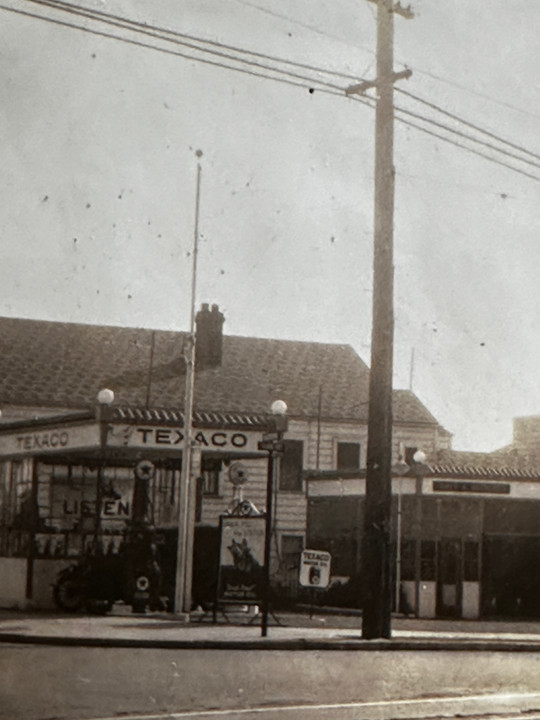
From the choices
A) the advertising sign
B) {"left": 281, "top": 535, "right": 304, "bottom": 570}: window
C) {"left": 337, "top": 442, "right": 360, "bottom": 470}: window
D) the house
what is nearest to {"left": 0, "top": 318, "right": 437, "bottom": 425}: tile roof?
the house

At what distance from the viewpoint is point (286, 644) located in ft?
62.7

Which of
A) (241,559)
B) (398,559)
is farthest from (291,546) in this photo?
(241,559)

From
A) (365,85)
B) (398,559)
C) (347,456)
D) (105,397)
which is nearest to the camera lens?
(365,85)

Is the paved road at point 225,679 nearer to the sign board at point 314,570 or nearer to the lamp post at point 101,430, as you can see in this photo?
the sign board at point 314,570

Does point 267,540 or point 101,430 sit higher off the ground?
point 101,430

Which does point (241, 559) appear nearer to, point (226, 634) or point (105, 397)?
point (226, 634)

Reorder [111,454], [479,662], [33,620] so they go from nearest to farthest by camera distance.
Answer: [479,662] < [33,620] < [111,454]

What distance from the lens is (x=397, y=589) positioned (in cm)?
3291

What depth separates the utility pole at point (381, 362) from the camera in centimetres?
2031

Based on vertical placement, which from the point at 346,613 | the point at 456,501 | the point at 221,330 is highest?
the point at 221,330

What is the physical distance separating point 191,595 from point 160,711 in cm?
1583

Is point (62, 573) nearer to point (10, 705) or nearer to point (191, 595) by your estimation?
point (191, 595)

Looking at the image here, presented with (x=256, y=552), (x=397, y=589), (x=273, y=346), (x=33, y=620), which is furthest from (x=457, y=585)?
(x=273, y=346)

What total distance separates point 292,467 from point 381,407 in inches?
1008
